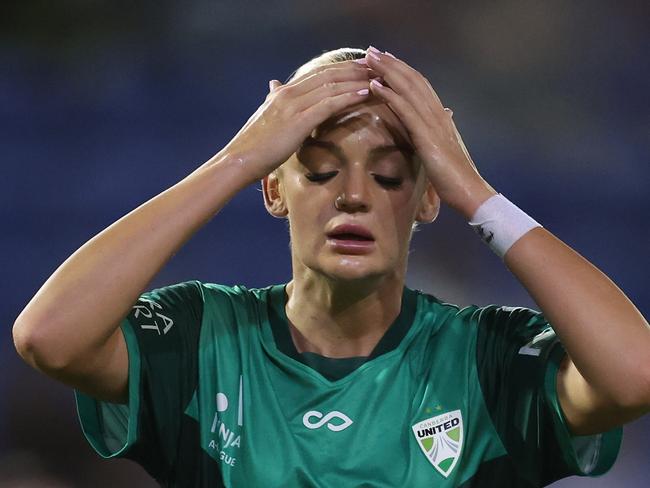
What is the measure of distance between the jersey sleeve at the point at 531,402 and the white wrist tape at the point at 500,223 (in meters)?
0.22

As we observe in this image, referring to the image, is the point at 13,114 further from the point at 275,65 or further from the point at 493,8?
the point at 493,8

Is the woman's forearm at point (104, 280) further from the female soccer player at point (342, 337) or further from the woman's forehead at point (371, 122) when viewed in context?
the woman's forehead at point (371, 122)

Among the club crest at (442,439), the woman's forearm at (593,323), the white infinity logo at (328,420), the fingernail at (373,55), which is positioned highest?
the fingernail at (373,55)

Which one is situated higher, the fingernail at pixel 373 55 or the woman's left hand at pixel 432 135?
the fingernail at pixel 373 55

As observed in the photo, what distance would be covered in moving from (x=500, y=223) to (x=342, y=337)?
0.47 meters

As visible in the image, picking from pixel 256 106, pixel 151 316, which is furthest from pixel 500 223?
pixel 256 106

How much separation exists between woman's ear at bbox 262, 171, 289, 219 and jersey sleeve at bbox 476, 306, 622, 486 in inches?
19.8

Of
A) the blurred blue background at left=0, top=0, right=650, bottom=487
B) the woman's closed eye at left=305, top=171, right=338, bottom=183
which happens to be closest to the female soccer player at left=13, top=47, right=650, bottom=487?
the woman's closed eye at left=305, top=171, right=338, bottom=183

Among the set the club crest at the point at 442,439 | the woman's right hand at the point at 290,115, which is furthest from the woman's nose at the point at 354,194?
the club crest at the point at 442,439

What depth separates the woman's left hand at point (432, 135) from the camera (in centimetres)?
194

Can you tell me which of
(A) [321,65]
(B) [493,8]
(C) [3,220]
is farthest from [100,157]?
(A) [321,65]

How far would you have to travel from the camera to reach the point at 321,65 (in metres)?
2.16

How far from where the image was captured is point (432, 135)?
1962 mm

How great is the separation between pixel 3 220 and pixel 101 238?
2.53 m
